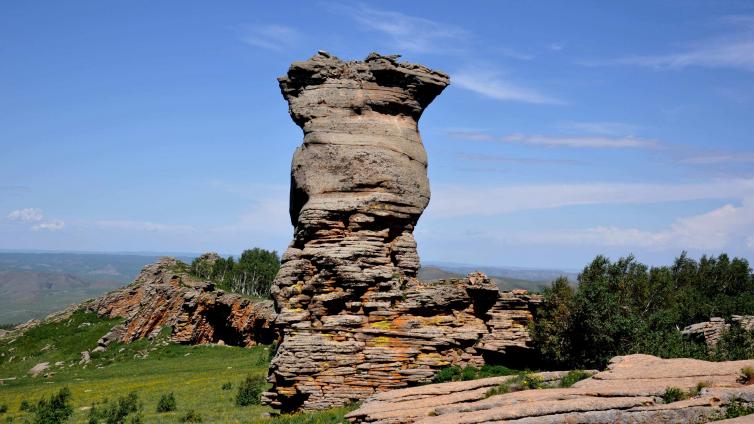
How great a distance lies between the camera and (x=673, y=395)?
692 inches

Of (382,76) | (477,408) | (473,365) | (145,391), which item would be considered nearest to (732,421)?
(477,408)

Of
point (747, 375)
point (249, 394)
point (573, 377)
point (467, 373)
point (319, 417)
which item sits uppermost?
point (747, 375)

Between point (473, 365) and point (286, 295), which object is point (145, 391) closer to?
point (286, 295)

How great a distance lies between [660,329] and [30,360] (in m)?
61.0

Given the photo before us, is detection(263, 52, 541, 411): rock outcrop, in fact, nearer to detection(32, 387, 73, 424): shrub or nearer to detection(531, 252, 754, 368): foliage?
detection(531, 252, 754, 368): foliage

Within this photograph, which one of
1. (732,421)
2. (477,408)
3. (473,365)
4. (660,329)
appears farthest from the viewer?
(660,329)

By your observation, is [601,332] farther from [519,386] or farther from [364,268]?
[364,268]

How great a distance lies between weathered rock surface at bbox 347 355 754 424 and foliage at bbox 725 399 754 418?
0.39 ft

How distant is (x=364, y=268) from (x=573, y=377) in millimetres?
11042

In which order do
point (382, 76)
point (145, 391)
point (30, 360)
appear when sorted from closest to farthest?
point (382, 76), point (145, 391), point (30, 360)

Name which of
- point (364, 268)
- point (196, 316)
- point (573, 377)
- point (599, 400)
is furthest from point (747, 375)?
point (196, 316)

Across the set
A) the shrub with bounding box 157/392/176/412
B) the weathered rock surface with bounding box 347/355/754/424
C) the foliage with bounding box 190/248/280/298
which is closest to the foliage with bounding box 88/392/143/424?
the shrub with bounding box 157/392/176/412

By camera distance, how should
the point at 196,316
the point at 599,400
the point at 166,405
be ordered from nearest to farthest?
1. the point at 599,400
2. the point at 166,405
3. the point at 196,316

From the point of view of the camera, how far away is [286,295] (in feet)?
98.6
